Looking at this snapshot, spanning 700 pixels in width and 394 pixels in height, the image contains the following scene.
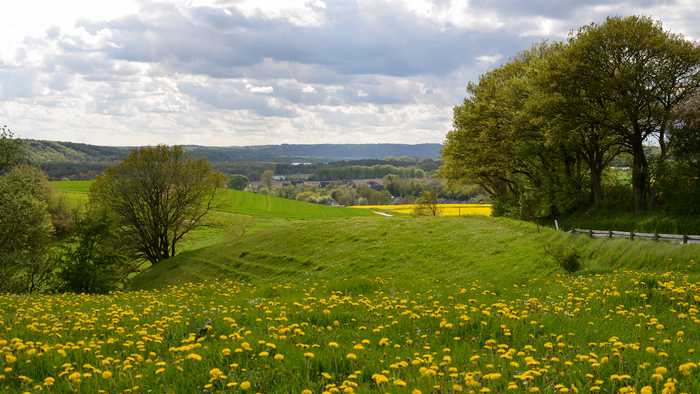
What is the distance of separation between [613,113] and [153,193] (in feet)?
162

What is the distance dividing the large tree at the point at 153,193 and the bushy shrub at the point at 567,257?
1831 inches

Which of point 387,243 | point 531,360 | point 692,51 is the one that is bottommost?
point 387,243

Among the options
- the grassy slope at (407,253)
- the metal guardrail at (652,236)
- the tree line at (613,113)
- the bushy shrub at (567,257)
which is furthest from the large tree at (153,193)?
the bushy shrub at (567,257)

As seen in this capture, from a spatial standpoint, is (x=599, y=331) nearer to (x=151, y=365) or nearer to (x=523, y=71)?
(x=151, y=365)

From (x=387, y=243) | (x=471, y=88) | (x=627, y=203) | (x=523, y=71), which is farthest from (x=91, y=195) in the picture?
(x=627, y=203)

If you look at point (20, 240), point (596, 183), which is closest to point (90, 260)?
point (20, 240)

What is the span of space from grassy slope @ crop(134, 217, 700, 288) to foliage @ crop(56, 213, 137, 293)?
39.5 ft

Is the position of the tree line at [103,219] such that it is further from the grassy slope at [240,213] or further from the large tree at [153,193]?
the grassy slope at [240,213]

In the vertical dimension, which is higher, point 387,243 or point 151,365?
point 151,365

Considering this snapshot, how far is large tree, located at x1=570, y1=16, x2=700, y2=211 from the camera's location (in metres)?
45.1

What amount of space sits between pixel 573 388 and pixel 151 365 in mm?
5934

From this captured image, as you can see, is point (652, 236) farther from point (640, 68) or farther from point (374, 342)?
point (374, 342)

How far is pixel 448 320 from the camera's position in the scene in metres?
11.4

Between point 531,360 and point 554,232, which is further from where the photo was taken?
point 554,232
